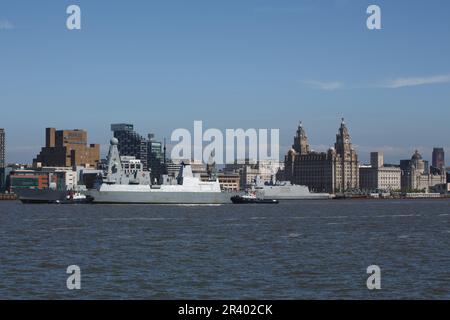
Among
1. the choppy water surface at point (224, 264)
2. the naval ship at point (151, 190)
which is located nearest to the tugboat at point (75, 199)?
the naval ship at point (151, 190)

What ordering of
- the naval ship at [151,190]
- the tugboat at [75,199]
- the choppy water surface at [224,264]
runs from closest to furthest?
the choppy water surface at [224,264] → the naval ship at [151,190] → the tugboat at [75,199]

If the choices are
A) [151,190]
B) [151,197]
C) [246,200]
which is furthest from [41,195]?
[246,200]

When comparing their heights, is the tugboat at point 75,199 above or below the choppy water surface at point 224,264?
below

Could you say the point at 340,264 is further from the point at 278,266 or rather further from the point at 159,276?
the point at 159,276

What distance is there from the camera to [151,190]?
5709 inches

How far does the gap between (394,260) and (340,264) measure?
3544mm

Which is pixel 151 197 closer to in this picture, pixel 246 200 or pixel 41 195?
pixel 246 200

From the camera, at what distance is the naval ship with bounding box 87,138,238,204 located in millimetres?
143625

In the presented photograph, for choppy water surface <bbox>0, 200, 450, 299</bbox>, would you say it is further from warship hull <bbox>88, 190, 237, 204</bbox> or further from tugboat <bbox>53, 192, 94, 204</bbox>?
tugboat <bbox>53, 192, 94, 204</bbox>

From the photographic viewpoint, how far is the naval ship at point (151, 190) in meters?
144

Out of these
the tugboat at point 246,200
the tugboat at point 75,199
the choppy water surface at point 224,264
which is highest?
the choppy water surface at point 224,264

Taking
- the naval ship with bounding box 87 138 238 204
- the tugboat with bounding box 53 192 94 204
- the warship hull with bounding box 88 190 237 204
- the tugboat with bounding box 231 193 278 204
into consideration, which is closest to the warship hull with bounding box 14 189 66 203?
the tugboat with bounding box 53 192 94 204

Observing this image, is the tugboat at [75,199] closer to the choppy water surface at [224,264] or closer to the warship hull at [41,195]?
→ the warship hull at [41,195]
